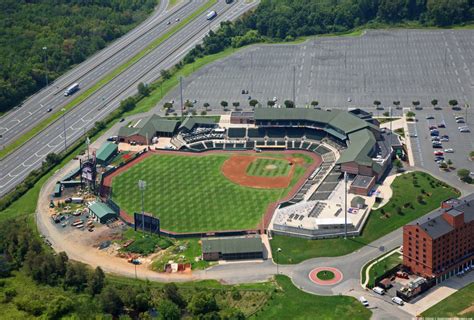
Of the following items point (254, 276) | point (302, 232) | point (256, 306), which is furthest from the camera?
point (302, 232)

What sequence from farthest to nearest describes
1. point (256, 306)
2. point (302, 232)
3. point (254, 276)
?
1. point (302, 232)
2. point (254, 276)
3. point (256, 306)

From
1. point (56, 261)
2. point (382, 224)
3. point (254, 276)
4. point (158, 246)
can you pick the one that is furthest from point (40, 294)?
point (382, 224)

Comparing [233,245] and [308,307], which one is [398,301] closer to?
[308,307]

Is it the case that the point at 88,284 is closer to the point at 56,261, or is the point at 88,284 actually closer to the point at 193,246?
the point at 56,261

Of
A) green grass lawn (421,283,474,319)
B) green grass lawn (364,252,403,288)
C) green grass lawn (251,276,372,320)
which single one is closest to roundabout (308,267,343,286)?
green grass lawn (251,276,372,320)

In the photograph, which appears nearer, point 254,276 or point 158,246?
point 254,276

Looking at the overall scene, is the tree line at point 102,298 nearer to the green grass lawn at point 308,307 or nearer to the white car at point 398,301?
the green grass lawn at point 308,307
